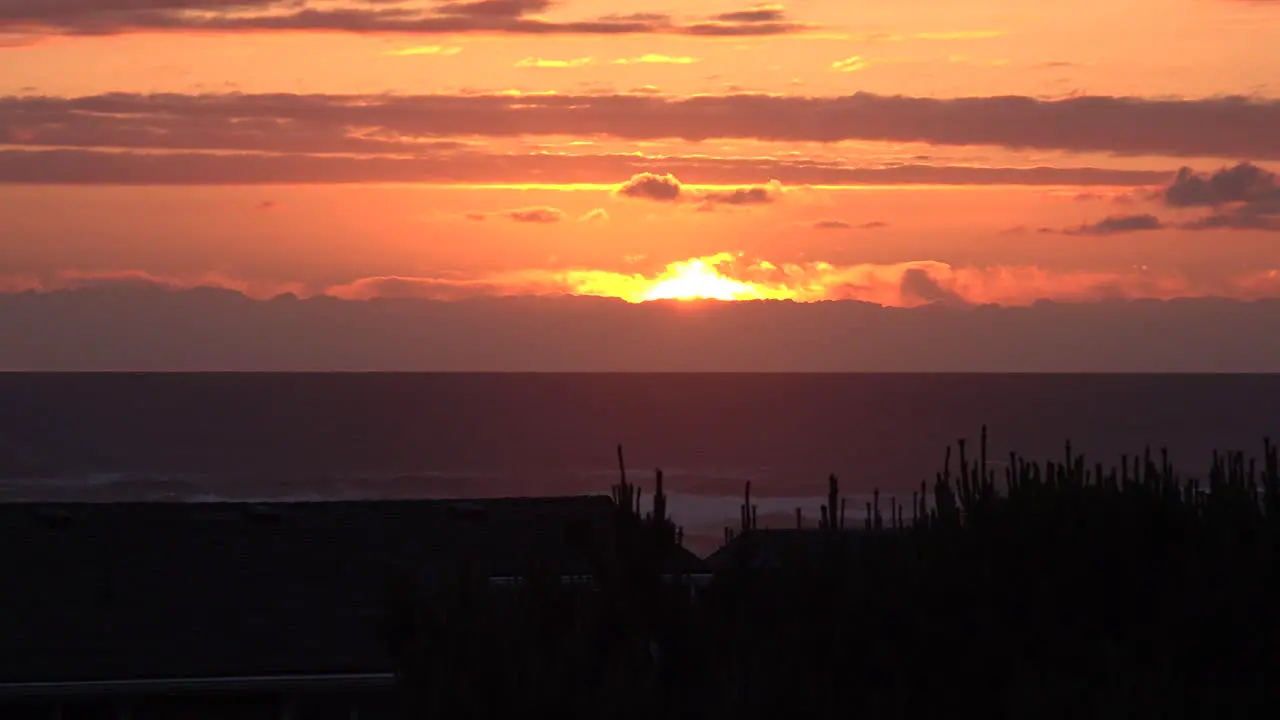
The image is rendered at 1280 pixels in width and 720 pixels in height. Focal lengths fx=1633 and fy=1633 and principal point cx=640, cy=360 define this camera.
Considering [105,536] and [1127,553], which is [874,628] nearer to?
[1127,553]

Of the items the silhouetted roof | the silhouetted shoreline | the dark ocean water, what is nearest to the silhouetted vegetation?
the silhouetted shoreline

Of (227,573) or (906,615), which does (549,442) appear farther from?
(906,615)

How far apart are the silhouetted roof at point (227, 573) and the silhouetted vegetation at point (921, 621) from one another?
5.11m

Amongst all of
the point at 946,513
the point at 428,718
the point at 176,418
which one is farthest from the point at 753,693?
the point at 176,418

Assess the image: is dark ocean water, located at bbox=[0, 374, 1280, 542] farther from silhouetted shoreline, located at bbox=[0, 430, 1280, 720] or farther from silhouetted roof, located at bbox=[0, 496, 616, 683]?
silhouetted shoreline, located at bbox=[0, 430, 1280, 720]

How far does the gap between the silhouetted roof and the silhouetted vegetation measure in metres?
5.11

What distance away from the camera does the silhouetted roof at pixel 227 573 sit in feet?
51.9

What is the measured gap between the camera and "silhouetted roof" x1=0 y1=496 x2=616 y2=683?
1582 cm

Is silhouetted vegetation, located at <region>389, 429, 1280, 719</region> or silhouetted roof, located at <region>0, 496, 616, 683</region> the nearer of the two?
silhouetted vegetation, located at <region>389, 429, 1280, 719</region>

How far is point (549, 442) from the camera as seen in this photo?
429ft

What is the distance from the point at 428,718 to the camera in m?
8.66

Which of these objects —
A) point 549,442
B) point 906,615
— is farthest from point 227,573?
point 549,442

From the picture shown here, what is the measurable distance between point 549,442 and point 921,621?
399ft

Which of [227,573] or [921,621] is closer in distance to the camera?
[921,621]
